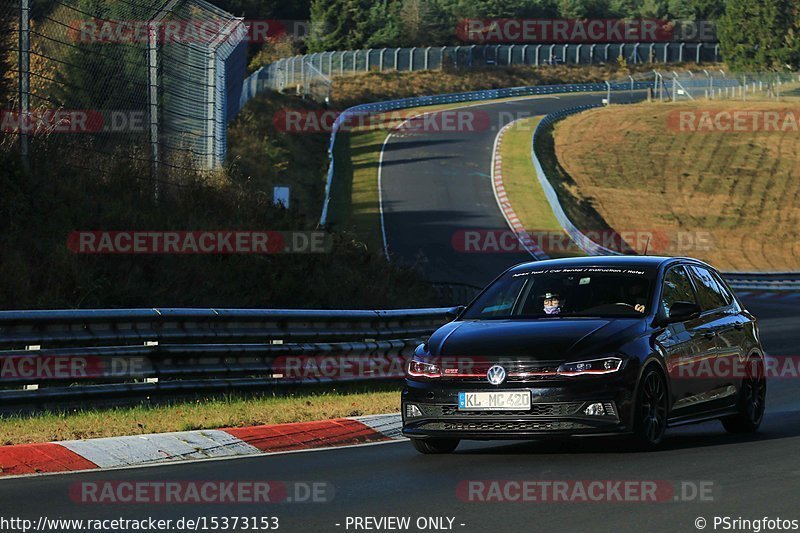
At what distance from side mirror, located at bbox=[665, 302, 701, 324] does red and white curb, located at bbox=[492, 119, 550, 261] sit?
32.3 metres

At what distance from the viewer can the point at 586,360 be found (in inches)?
401

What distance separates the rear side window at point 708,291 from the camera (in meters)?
12.3

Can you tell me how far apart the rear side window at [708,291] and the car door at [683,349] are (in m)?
0.22

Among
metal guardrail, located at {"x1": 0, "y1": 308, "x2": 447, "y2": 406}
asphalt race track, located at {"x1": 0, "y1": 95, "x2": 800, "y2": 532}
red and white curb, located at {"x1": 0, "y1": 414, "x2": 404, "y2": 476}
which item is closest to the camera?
asphalt race track, located at {"x1": 0, "y1": 95, "x2": 800, "y2": 532}

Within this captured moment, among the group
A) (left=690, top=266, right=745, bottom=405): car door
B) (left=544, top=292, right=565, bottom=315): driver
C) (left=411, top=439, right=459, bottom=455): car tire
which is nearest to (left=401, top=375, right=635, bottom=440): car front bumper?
(left=411, top=439, right=459, bottom=455): car tire

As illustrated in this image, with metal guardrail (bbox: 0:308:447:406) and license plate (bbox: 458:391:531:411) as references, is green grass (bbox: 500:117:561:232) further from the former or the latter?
license plate (bbox: 458:391:531:411)

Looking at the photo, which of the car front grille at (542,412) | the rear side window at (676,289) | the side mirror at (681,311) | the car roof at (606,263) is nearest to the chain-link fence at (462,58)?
the car roof at (606,263)

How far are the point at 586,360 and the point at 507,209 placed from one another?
4259cm

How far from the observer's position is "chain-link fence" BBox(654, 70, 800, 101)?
92887mm

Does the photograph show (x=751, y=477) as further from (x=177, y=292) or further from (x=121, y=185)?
(x=121, y=185)

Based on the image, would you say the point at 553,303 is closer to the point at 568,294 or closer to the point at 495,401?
the point at 568,294

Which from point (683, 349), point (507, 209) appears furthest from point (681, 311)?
point (507, 209)

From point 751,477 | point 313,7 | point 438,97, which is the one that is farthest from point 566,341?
point 313,7

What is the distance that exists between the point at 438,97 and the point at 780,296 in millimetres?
54161
